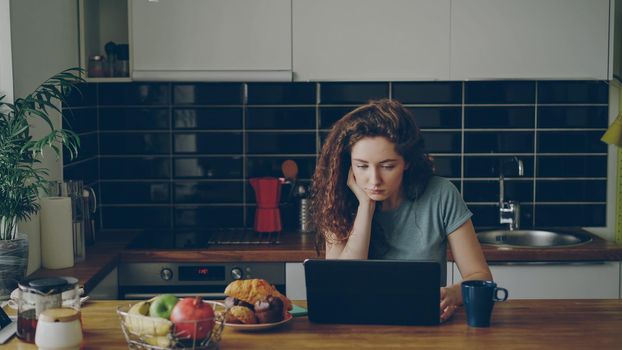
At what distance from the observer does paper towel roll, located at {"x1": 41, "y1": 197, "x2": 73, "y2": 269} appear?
10.9 feet

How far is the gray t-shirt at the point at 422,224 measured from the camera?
277cm

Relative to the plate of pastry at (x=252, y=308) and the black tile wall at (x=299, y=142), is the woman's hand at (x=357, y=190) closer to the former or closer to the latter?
the plate of pastry at (x=252, y=308)

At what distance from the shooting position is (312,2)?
386cm

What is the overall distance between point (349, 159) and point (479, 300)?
0.70 metres

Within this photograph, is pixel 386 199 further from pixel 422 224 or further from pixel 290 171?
pixel 290 171

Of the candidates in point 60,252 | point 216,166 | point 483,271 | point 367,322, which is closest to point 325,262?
point 367,322

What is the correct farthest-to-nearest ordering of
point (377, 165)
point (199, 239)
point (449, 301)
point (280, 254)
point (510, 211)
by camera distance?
point (510, 211) < point (199, 239) < point (280, 254) < point (377, 165) < point (449, 301)

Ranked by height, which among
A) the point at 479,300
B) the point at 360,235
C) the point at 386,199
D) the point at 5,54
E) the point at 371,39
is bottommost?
the point at 479,300

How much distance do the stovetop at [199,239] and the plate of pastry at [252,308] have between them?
156 cm

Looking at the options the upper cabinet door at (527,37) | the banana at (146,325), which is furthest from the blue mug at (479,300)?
the upper cabinet door at (527,37)

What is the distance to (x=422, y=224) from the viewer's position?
9.12ft

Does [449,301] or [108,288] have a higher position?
[449,301]

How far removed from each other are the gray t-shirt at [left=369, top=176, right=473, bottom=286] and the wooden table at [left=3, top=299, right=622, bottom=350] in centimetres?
34

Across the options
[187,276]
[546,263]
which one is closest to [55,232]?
[187,276]
